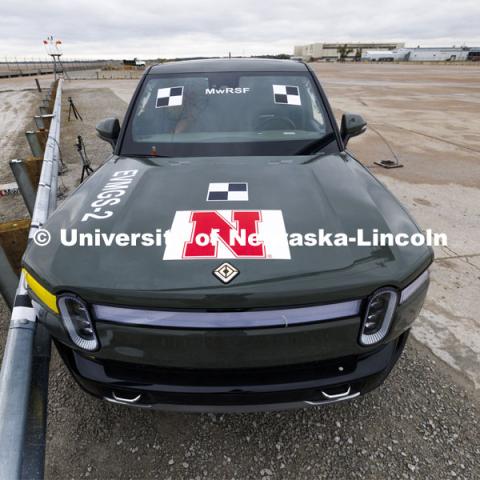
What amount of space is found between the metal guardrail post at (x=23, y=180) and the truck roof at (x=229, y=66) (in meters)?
1.55

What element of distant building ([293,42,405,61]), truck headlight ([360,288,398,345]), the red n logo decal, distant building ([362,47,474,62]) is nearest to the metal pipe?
the red n logo decal

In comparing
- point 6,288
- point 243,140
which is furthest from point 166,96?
point 6,288

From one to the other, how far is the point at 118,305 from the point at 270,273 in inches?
22.7

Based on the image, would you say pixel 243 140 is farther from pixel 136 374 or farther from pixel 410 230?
pixel 136 374

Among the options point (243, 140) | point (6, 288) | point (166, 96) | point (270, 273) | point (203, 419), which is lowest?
point (203, 419)

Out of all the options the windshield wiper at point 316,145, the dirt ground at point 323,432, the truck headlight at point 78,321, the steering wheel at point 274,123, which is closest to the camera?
the truck headlight at point 78,321

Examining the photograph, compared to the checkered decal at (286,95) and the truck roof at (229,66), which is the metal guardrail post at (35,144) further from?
the checkered decal at (286,95)

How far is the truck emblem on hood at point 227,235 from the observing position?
4.45ft

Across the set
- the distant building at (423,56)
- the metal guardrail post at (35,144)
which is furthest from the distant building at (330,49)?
the metal guardrail post at (35,144)

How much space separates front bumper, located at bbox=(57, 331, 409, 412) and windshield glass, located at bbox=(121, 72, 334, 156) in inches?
56.3

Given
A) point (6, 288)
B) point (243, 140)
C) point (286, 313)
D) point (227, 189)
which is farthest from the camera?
point (243, 140)

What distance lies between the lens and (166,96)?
2646 millimetres

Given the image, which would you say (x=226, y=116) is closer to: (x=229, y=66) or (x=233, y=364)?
(x=229, y=66)

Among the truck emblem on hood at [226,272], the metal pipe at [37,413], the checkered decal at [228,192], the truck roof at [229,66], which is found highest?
the truck roof at [229,66]
